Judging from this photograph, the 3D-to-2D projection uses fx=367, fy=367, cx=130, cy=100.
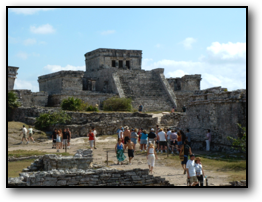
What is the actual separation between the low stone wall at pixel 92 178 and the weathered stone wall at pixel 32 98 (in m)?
21.4

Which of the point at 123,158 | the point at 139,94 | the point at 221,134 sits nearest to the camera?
the point at 123,158

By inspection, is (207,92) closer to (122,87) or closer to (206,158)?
(206,158)

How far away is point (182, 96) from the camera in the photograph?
3634 centimetres

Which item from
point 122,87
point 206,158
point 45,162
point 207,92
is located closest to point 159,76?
point 122,87

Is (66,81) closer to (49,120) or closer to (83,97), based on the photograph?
(83,97)

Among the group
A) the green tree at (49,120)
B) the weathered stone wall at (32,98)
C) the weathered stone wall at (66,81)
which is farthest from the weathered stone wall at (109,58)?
the green tree at (49,120)

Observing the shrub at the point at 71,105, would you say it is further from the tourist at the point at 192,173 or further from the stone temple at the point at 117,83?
the tourist at the point at 192,173

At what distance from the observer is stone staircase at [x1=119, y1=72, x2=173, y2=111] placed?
33.5 meters

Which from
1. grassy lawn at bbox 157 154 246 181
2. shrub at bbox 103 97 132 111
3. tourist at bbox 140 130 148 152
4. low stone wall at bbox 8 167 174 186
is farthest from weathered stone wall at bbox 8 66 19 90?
low stone wall at bbox 8 167 174 186

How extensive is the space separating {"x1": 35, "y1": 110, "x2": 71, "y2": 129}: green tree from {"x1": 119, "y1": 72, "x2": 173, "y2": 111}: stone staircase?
9470 mm

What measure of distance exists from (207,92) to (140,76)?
64.8ft

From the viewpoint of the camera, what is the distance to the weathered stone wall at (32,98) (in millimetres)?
31578
